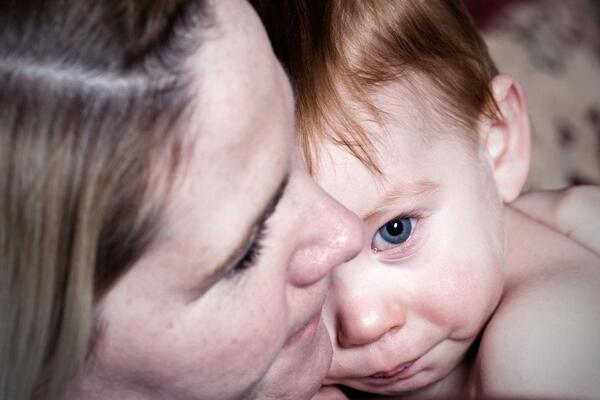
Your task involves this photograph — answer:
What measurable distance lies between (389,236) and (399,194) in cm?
6

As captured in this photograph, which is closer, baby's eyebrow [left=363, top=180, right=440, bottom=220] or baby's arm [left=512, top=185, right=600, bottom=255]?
baby's eyebrow [left=363, top=180, right=440, bottom=220]

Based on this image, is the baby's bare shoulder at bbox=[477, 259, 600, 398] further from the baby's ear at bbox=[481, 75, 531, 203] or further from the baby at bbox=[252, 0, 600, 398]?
the baby's ear at bbox=[481, 75, 531, 203]

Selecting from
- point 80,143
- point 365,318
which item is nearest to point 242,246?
point 80,143

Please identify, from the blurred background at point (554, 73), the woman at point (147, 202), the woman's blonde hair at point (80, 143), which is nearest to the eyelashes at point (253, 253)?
the woman at point (147, 202)

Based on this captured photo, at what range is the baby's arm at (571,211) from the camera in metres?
1.35

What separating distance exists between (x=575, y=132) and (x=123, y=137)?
1.26 metres

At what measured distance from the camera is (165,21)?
0.78 metres

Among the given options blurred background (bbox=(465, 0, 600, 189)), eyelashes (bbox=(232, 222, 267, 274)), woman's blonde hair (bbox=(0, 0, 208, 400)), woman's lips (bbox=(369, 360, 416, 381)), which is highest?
woman's blonde hair (bbox=(0, 0, 208, 400))

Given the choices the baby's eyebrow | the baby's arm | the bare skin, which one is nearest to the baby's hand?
the bare skin

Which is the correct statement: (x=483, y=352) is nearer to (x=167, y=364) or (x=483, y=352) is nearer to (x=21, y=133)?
(x=167, y=364)

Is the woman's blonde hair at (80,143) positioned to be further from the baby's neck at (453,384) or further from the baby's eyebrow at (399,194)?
the baby's neck at (453,384)

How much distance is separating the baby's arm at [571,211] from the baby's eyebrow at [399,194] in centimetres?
32

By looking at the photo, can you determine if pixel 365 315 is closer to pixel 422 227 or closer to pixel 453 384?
pixel 422 227

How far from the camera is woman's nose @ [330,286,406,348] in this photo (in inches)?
42.9
